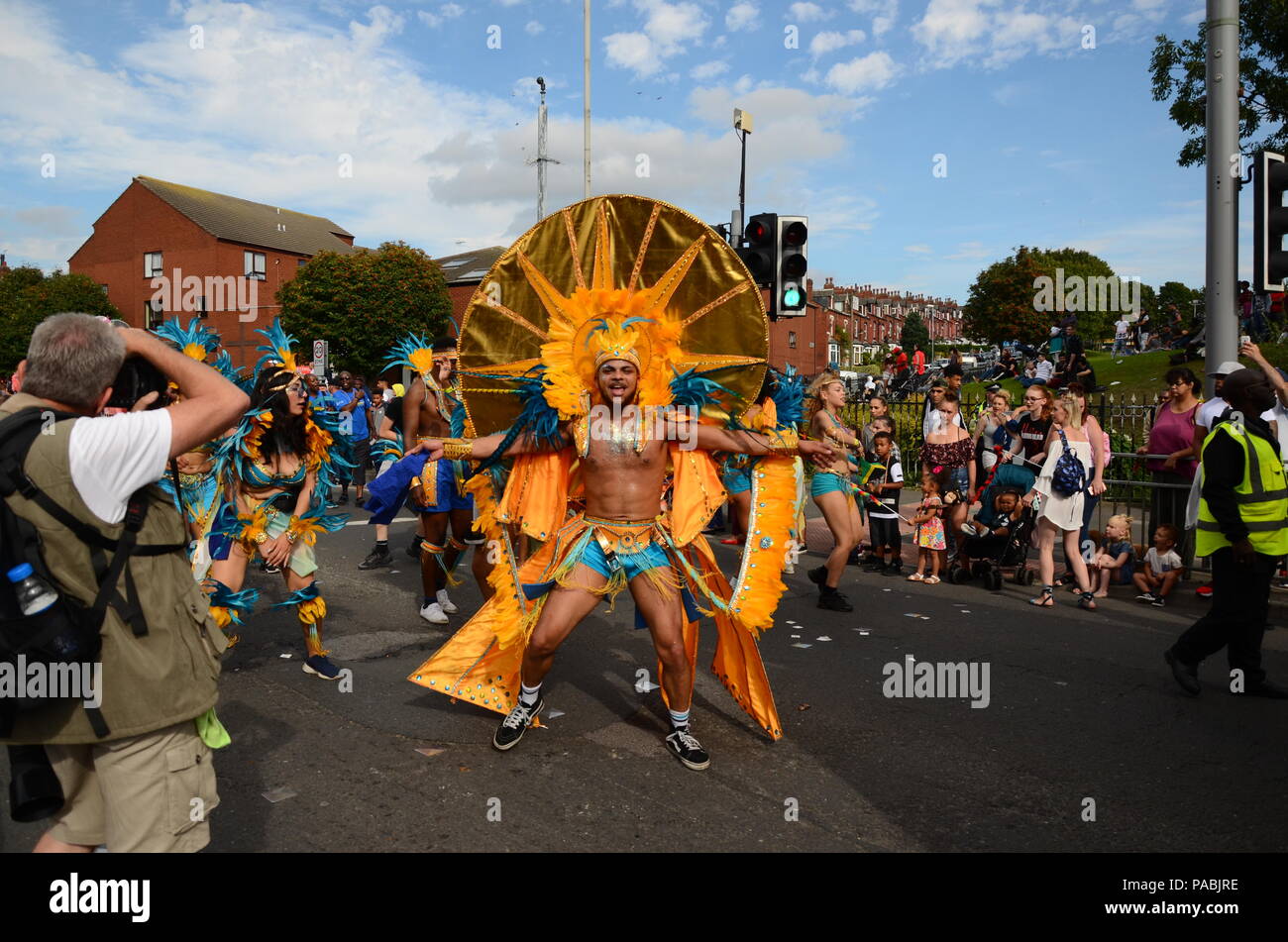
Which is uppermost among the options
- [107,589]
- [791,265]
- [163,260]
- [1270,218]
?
[163,260]

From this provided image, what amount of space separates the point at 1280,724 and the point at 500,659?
4.21 metres

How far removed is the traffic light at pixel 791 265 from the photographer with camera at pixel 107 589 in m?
8.20

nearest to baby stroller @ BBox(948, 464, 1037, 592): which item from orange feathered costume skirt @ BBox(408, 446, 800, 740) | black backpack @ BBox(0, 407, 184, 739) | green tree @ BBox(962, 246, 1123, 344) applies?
orange feathered costume skirt @ BBox(408, 446, 800, 740)

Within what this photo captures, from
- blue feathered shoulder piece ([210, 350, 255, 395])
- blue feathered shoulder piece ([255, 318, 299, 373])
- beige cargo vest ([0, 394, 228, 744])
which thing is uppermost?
blue feathered shoulder piece ([255, 318, 299, 373])

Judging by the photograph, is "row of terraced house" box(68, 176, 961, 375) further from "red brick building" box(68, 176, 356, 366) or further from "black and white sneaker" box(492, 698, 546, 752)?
"black and white sneaker" box(492, 698, 546, 752)

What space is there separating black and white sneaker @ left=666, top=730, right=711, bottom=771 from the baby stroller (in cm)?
520

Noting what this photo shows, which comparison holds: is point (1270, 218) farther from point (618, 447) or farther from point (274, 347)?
point (274, 347)

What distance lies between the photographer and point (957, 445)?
943 centimetres

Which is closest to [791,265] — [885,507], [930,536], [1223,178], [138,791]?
[885,507]

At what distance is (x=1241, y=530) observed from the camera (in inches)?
207

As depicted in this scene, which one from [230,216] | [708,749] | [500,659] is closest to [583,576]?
[500,659]

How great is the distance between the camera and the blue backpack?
7.91 metres

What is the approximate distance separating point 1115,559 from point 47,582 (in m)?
8.61
